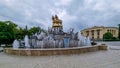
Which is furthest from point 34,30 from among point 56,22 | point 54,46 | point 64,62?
point 64,62

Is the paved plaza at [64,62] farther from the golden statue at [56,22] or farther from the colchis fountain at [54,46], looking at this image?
the golden statue at [56,22]

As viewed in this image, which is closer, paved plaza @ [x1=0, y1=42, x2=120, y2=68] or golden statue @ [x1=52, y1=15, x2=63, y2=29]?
paved plaza @ [x1=0, y1=42, x2=120, y2=68]

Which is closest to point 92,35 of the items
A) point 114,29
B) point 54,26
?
point 114,29

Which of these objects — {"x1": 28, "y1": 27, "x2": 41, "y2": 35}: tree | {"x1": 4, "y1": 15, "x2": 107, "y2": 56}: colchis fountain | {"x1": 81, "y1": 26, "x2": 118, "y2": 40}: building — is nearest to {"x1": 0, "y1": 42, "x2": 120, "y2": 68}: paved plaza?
{"x1": 4, "y1": 15, "x2": 107, "y2": 56}: colchis fountain

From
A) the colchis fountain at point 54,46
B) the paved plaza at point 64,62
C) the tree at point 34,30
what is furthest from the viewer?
the tree at point 34,30

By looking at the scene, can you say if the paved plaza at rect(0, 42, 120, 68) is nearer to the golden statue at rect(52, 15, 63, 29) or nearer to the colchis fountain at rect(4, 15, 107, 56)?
the colchis fountain at rect(4, 15, 107, 56)

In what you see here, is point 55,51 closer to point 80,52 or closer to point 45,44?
point 80,52

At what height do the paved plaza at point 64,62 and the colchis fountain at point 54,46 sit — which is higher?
the colchis fountain at point 54,46

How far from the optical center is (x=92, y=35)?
286 ft

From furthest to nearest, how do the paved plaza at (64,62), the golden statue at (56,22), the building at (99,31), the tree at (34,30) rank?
the building at (99,31), the tree at (34,30), the golden statue at (56,22), the paved plaza at (64,62)

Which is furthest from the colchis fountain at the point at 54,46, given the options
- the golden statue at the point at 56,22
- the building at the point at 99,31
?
the building at the point at 99,31

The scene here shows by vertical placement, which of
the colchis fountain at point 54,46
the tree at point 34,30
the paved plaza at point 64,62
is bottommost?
the paved plaza at point 64,62

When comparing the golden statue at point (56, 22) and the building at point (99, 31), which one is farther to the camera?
the building at point (99, 31)

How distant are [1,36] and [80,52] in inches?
494
